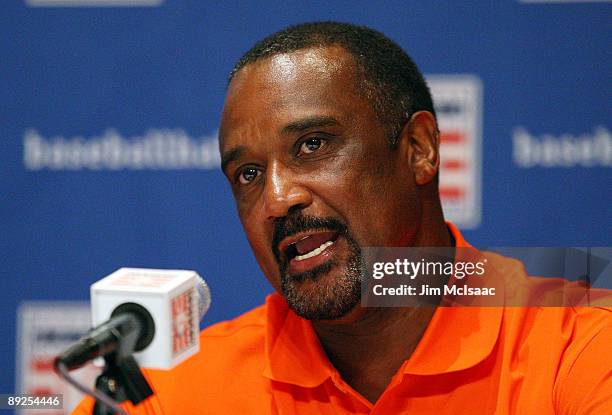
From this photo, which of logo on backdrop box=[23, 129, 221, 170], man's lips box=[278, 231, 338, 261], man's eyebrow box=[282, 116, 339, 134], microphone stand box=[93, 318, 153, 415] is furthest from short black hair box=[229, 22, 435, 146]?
microphone stand box=[93, 318, 153, 415]

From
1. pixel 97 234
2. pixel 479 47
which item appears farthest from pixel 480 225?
pixel 97 234

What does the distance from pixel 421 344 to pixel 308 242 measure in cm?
28

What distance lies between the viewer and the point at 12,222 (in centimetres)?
224

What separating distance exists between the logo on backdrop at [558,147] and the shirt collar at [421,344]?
0.50 metres

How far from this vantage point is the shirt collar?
149 cm

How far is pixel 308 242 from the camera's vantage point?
1429mm

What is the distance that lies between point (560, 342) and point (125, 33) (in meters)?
1.29

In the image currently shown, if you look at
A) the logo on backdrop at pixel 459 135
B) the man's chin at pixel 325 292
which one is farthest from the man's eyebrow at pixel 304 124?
the logo on backdrop at pixel 459 135

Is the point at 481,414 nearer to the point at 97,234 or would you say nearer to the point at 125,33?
the point at 97,234

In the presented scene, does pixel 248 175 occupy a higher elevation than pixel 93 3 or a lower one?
lower

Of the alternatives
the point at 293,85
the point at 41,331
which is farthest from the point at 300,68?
the point at 41,331

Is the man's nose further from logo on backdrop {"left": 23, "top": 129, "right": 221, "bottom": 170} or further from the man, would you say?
logo on backdrop {"left": 23, "top": 129, "right": 221, "bottom": 170}

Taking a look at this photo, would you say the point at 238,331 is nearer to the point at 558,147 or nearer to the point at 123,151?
the point at 123,151

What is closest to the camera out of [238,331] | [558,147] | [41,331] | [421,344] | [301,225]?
[301,225]
